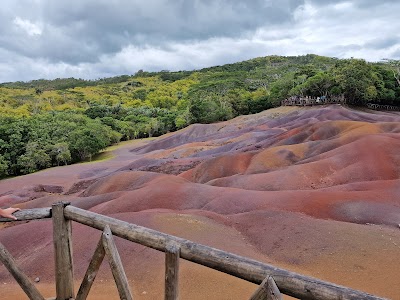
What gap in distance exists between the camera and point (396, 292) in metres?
8.89

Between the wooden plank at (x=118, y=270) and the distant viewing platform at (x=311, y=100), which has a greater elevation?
the wooden plank at (x=118, y=270)

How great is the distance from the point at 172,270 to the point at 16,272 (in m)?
2.41

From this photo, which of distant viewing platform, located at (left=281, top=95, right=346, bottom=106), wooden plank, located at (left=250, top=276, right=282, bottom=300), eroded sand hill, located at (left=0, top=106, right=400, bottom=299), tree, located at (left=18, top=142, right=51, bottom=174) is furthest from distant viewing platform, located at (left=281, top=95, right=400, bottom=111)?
wooden plank, located at (left=250, top=276, right=282, bottom=300)

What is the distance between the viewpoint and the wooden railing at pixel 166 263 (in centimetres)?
338

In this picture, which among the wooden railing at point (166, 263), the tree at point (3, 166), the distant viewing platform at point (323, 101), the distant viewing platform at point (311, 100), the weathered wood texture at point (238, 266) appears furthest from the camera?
the distant viewing platform at point (323, 101)

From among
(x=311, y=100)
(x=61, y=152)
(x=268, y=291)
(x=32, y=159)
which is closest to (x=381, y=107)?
(x=311, y=100)

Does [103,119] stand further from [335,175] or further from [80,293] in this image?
[80,293]

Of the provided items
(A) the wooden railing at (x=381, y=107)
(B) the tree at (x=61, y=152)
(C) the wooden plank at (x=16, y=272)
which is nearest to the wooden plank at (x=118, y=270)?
(C) the wooden plank at (x=16, y=272)

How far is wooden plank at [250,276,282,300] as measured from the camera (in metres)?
3.44

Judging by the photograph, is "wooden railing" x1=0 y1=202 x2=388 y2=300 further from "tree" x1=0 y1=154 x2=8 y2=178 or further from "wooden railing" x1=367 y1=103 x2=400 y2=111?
"wooden railing" x1=367 y1=103 x2=400 y2=111

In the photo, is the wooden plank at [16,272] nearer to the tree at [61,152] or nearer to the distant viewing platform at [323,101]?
the tree at [61,152]

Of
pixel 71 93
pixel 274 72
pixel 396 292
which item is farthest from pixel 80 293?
pixel 71 93

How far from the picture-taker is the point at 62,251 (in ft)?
17.5

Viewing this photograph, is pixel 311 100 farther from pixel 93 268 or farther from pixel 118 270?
pixel 118 270
